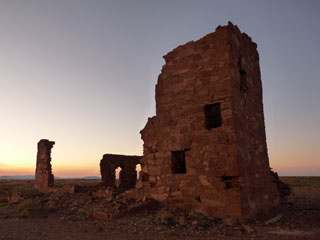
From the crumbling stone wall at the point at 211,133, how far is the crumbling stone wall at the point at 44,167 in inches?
421

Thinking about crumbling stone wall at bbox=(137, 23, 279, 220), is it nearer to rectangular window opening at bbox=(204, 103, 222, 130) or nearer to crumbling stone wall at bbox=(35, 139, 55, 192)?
rectangular window opening at bbox=(204, 103, 222, 130)

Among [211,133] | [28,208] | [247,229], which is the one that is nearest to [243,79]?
[211,133]

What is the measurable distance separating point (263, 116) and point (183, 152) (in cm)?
321

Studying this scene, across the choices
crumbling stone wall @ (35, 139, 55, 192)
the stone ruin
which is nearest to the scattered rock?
the stone ruin

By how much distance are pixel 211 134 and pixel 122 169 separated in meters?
11.4

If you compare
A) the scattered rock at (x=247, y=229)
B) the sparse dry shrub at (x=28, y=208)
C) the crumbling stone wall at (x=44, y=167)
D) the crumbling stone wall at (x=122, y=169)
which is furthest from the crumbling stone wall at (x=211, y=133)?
the crumbling stone wall at (x=44, y=167)

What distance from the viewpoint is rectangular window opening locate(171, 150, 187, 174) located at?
8469mm

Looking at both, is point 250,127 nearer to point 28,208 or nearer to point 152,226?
point 152,226

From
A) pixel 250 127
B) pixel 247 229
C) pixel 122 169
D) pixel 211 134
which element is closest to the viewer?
pixel 247 229

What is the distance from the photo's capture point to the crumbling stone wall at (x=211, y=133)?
23.3ft

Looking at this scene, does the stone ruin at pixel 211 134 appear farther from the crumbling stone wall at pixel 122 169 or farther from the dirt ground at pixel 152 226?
the crumbling stone wall at pixel 122 169

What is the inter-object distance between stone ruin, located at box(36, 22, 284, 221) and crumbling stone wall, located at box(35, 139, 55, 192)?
10591 mm

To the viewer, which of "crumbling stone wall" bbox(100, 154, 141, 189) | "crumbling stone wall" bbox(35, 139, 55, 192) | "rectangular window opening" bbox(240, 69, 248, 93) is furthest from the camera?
"crumbling stone wall" bbox(35, 139, 55, 192)

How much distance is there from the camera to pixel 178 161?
28.4ft
